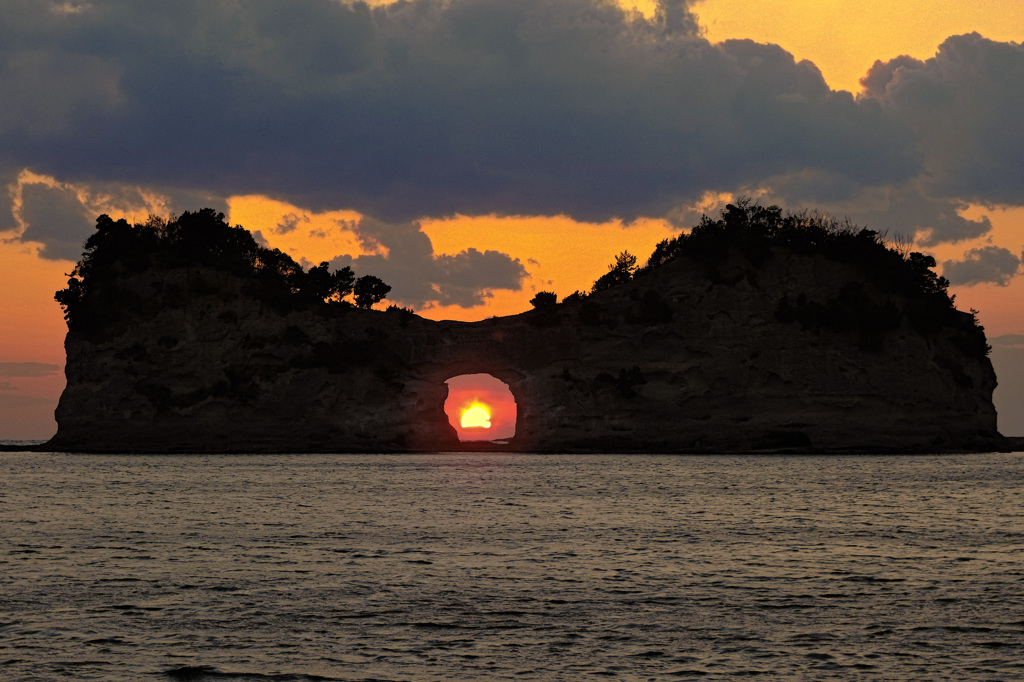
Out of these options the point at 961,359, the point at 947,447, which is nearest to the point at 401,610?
the point at 947,447

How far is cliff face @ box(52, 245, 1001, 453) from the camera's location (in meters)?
99.6

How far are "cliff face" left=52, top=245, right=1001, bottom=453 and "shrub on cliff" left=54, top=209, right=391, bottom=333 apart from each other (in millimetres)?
1427

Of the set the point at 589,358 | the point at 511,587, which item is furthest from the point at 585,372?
the point at 511,587

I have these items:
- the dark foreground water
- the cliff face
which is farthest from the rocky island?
the dark foreground water

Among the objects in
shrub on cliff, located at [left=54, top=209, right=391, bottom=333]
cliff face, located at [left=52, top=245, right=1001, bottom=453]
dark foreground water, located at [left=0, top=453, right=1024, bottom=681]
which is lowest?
dark foreground water, located at [left=0, top=453, right=1024, bottom=681]

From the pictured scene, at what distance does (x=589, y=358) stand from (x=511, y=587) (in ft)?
266

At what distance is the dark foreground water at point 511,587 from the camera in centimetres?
1619

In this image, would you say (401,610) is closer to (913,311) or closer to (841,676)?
(841,676)

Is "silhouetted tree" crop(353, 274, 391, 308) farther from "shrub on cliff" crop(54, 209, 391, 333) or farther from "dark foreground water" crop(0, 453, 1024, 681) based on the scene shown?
"dark foreground water" crop(0, 453, 1024, 681)

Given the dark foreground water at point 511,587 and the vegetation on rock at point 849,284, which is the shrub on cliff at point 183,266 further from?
the dark foreground water at point 511,587

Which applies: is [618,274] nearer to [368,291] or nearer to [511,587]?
[368,291]

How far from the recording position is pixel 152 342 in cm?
10956

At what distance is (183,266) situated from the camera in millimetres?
114438

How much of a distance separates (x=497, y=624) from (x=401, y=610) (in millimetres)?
2296
